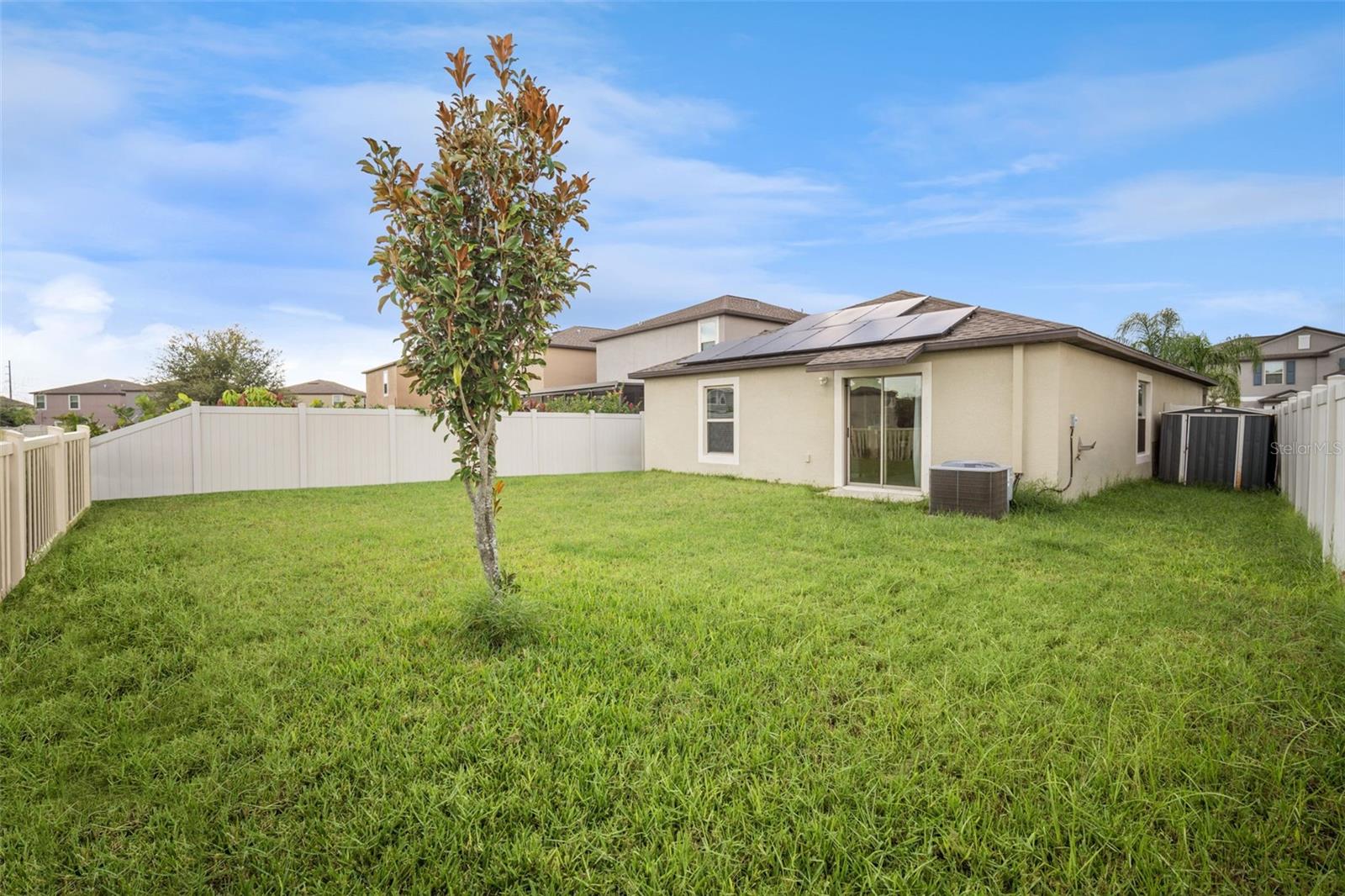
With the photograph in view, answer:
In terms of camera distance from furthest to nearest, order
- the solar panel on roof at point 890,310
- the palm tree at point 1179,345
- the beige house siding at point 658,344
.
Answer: the beige house siding at point 658,344 → the palm tree at point 1179,345 → the solar panel on roof at point 890,310

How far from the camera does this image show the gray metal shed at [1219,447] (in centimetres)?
1070

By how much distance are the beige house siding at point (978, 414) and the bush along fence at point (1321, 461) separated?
2.26 meters

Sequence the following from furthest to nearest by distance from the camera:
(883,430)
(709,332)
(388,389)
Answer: (388,389) < (709,332) < (883,430)

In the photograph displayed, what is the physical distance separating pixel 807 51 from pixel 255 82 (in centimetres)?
825

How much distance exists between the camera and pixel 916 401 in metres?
9.77

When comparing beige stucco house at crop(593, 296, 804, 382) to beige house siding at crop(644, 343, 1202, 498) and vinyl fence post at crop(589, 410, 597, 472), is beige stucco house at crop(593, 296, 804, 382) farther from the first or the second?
beige house siding at crop(644, 343, 1202, 498)

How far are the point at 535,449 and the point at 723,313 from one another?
929cm

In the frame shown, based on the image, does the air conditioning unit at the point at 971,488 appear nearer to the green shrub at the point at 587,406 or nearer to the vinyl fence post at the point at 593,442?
the vinyl fence post at the point at 593,442

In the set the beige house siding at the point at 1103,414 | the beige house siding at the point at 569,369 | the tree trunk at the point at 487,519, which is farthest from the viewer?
the beige house siding at the point at 569,369

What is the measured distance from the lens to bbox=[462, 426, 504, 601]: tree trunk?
3.62 m

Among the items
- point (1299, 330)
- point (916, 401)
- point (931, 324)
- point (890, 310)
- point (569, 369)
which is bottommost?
point (916, 401)

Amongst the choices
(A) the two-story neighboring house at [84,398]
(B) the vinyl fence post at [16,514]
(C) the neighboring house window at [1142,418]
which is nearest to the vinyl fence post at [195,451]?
(B) the vinyl fence post at [16,514]

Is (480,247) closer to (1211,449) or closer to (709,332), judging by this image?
(1211,449)

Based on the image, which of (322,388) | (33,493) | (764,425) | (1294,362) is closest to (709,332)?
(764,425)
